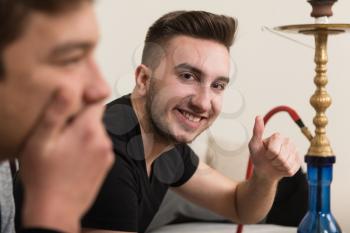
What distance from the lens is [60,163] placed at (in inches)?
25.6

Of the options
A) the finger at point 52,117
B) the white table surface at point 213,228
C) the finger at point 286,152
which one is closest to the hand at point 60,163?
the finger at point 52,117

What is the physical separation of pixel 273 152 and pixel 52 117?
71 centimetres

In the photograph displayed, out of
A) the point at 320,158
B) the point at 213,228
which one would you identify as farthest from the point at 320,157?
the point at 213,228

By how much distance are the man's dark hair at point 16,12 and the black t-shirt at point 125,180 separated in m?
0.66

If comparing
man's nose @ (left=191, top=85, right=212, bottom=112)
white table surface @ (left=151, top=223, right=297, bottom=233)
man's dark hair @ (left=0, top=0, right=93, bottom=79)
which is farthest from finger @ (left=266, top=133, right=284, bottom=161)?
white table surface @ (left=151, top=223, right=297, bottom=233)

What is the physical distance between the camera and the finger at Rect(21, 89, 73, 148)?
64 cm

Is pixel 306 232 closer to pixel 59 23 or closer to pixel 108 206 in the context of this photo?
pixel 108 206

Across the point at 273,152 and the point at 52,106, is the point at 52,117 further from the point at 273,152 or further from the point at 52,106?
the point at 273,152

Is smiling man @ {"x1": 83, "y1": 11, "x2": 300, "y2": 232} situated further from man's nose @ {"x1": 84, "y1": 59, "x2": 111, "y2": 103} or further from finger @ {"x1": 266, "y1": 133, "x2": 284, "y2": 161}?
man's nose @ {"x1": 84, "y1": 59, "x2": 111, "y2": 103}

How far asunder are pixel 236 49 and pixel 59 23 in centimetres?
187

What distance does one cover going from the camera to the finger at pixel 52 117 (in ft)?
2.09

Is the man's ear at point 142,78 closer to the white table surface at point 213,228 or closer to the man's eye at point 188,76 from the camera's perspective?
the man's eye at point 188,76

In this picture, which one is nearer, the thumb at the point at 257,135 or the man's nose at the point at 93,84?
the man's nose at the point at 93,84

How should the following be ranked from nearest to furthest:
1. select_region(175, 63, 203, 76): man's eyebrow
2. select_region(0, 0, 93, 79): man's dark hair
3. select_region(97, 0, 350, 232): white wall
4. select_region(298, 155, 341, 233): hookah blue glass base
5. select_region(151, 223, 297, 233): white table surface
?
select_region(0, 0, 93, 79): man's dark hair < select_region(298, 155, 341, 233): hookah blue glass base < select_region(175, 63, 203, 76): man's eyebrow < select_region(151, 223, 297, 233): white table surface < select_region(97, 0, 350, 232): white wall
